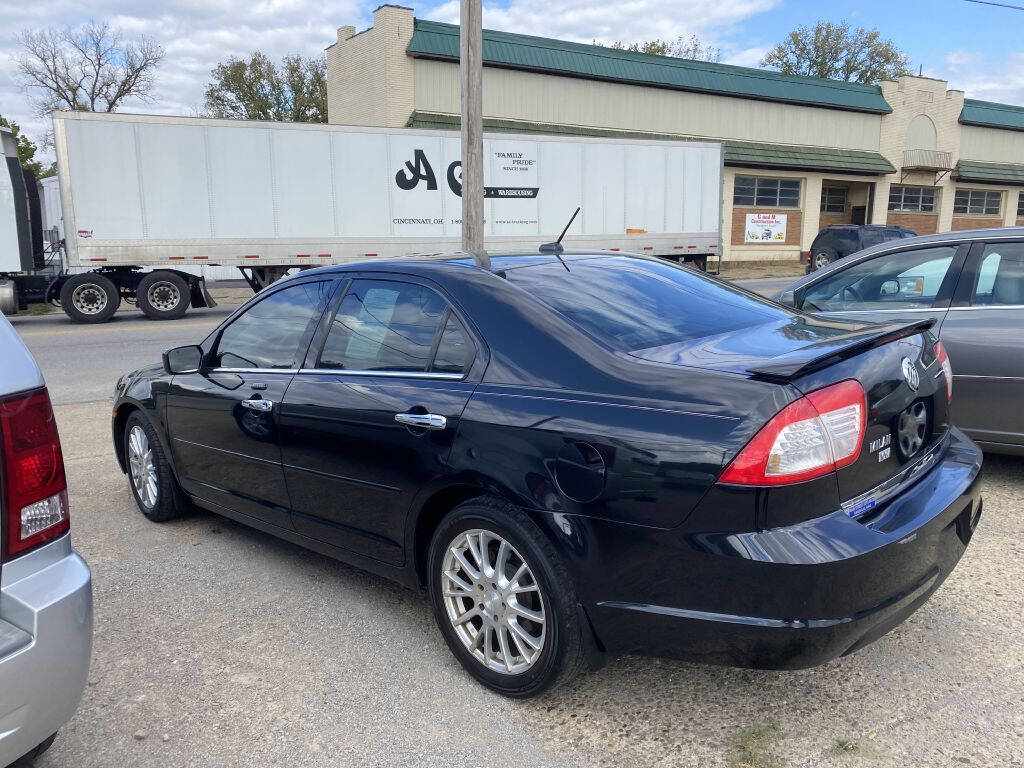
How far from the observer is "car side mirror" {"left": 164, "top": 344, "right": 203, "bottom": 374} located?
14.0ft

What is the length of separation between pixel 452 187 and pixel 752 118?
2073 cm

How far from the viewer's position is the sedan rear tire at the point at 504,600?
105 inches

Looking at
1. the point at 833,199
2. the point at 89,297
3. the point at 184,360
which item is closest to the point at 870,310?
the point at 184,360

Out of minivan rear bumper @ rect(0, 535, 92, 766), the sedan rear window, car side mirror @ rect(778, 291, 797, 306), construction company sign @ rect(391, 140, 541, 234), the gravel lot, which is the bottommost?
the gravel lot

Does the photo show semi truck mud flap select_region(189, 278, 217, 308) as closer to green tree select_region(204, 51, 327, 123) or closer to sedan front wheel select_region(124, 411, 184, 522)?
sedan front wheel select_region(124, 411, 184, 522)

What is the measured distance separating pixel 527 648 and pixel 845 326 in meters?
1.78

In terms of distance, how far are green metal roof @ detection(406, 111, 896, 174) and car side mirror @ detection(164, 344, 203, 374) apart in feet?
80.8

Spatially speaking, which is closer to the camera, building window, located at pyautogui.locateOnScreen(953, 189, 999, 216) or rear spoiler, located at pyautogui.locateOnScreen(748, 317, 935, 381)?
rear spoiler, located at pyautogui.locateOnScreen(748, 317, 935, 381)

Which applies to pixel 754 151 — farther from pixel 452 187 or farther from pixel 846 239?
pixel 452 187

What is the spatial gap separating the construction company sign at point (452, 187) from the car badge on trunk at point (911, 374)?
16.3 meters

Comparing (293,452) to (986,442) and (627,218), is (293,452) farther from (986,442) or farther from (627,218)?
(627,218)

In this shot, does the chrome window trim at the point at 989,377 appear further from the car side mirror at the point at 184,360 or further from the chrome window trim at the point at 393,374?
the car side mirror at the point at 184,360

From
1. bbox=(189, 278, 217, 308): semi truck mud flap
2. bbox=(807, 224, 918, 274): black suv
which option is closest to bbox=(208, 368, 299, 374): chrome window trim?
bbox=(189, 278, 217, 308): semi truck mud flap

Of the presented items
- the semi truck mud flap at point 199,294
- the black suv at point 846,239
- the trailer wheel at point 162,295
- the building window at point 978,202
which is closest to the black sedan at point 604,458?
the trailer wheel at point 162,295
